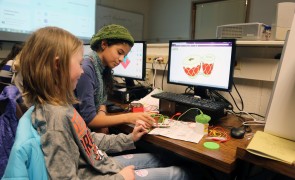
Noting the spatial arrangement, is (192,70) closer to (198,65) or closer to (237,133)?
(198,65)

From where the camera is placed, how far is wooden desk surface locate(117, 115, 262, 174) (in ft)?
2.59

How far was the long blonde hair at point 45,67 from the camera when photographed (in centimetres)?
75

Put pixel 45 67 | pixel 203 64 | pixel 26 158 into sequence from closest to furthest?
pixel 26 158 < pixel 45 67 < pixel 203 64

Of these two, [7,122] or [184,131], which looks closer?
[7,122]

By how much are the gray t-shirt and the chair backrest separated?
0.02 meters

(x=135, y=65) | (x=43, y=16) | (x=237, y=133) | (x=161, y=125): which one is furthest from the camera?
(x=43, y=16)

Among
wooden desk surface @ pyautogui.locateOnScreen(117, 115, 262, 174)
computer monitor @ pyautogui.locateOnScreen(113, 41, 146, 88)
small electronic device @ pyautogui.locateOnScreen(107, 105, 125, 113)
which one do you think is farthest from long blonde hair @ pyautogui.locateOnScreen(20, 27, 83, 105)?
computer monitor @ pyautogui.locateOnScreen(113, 41, 146, 88)

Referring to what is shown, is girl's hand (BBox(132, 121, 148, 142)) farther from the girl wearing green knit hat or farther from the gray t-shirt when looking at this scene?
the gray t-shirt

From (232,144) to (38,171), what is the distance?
0.70 metres

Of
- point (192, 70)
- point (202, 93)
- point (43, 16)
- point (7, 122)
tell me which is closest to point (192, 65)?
point (192, 70)

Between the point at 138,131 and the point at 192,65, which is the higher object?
the point at 192,65

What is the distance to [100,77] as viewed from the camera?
1.27 meters

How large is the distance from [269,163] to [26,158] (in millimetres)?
706

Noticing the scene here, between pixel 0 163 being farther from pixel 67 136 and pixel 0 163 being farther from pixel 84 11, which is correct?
pixel 84 11
